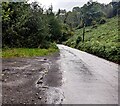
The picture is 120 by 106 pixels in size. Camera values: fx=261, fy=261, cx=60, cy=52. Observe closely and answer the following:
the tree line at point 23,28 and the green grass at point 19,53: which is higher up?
the tree line at point 23,28

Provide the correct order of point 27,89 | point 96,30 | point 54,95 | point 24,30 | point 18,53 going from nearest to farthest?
point 54,95, point 27,89, point 18,53, point 24,30, point 96,30

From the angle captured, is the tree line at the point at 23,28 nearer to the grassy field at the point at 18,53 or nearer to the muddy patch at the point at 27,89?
the grassy field at the point at 18,53

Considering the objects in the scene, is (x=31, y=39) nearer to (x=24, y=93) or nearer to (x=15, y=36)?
(x=15, y=36)

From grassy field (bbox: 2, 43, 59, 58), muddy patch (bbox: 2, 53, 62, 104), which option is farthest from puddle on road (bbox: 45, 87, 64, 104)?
grassy field (bbox: 2, 43, 59, 58)

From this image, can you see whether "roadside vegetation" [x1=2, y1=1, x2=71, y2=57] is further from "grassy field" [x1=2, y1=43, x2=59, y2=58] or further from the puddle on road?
the puddle on road

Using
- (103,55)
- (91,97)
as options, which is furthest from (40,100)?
(103,55)

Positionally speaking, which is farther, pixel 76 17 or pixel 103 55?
pixel 76 17

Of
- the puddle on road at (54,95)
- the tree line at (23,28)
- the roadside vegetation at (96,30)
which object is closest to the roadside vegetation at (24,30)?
the tree line at (23,28)

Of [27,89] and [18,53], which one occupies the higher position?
[27,89]

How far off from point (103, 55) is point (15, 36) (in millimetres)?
13167

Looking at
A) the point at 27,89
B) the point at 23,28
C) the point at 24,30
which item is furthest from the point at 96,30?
the point at 27,89

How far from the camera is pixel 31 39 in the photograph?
1652 inches

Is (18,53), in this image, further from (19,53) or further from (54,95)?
(54,95)

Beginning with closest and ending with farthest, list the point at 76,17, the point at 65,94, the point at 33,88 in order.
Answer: the point at 65,94 < the point at 33,88 < the point at 76,17
